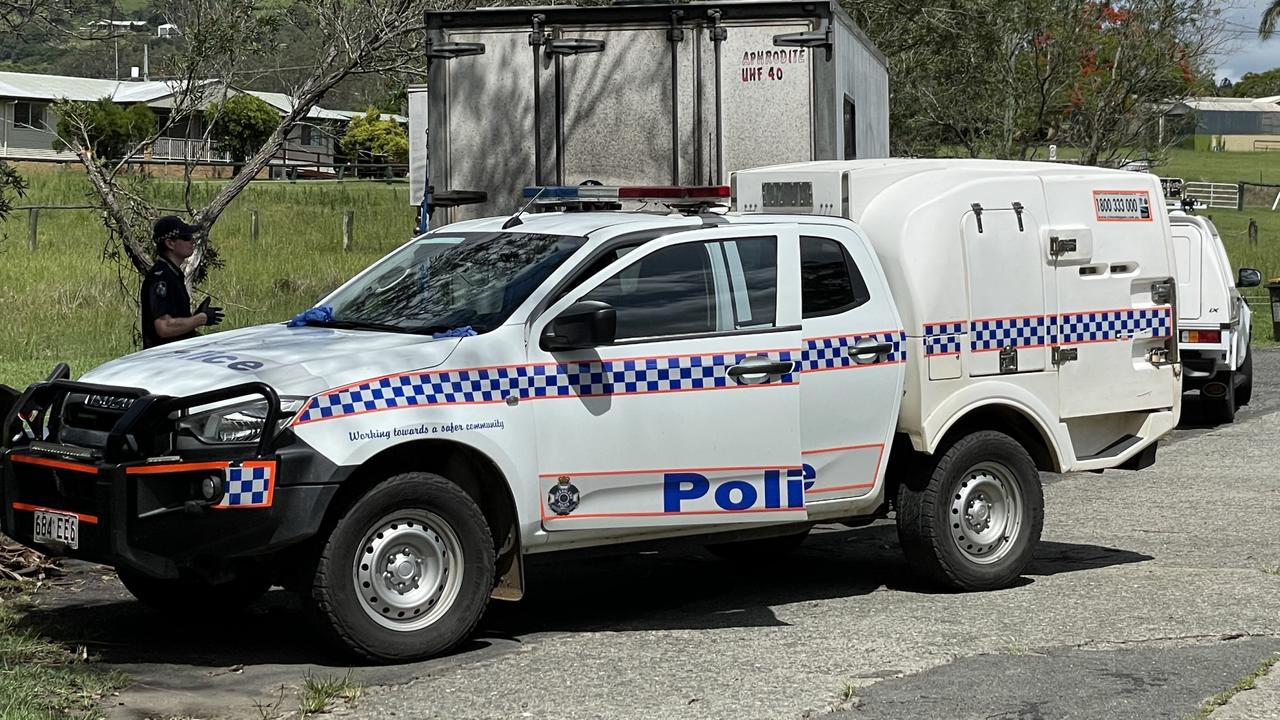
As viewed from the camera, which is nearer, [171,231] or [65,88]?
[171,231]

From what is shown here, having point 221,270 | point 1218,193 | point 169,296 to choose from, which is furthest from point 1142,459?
point 1218,193

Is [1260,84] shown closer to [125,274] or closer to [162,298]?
[125,274]

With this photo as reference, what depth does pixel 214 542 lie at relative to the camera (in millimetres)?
6426

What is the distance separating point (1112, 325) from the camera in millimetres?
8883

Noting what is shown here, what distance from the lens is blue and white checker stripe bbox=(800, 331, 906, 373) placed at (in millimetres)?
7754

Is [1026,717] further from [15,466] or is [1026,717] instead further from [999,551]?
[15,466]

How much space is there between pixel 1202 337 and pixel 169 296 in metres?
9.59

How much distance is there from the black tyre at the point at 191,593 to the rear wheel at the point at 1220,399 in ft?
33.3

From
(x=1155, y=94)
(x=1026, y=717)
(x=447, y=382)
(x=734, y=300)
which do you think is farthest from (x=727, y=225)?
(x=1155, y=94)

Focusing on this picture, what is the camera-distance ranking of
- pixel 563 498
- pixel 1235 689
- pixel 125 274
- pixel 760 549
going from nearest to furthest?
pixel 1235 689, pixel 563 498, pixel 760 549, pixel 125 274

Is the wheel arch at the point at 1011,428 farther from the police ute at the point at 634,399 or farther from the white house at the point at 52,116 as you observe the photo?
the white house at the point at 52,116

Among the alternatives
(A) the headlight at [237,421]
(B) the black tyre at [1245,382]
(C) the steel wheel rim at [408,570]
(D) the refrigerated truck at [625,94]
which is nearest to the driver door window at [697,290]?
(C) the steel wheel rim at [408,570]

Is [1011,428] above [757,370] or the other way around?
the other way around

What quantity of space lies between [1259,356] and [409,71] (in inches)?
509
